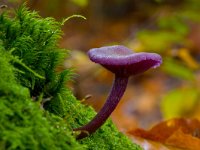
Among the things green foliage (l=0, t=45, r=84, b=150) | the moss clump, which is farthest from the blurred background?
green foliage (l=0, t=45, r=84, b=150)

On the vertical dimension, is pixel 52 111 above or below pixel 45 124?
above

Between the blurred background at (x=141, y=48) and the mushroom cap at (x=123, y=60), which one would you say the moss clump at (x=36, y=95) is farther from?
the blurred background at (x=141, y=48)

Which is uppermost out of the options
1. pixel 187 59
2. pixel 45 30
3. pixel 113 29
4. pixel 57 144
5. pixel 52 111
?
pixel 113 29

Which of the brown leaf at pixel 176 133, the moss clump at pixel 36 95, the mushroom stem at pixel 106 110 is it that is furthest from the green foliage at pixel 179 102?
the mushroom stem at pixel 106 110

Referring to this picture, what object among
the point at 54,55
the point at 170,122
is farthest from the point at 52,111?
the point at 170,122

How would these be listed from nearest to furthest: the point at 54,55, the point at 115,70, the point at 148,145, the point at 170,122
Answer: the point at 115,70 < the point at 54,55 < the point at 148,145 < the point at 170,122

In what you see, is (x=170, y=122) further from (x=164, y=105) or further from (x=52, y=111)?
(x=164, y=105)

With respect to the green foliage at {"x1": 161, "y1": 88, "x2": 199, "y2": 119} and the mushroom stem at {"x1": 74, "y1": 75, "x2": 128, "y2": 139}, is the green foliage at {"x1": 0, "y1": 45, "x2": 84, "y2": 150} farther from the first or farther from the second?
the green foliage at {"x1": 161, "y1": 88, "x2": 199, "y2": 119}

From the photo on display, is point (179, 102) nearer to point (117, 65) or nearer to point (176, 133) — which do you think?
point (176, 133)
